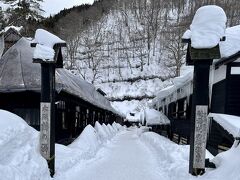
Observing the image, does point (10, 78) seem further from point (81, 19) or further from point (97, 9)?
point (97, 9)

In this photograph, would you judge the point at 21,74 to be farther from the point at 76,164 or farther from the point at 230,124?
the point at 230,124

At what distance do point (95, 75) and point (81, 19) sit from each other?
107 feet

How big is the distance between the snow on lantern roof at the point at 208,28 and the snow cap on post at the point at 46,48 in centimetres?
389

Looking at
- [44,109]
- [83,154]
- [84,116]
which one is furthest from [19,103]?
[84,116]

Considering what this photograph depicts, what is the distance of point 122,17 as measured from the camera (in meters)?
110

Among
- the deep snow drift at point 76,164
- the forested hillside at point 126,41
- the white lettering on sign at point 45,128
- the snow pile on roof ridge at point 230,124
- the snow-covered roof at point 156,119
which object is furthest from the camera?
the forested hillside at point 126,41

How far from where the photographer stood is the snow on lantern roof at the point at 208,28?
8959 millimetres

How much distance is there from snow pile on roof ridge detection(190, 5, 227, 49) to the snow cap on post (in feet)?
12.9

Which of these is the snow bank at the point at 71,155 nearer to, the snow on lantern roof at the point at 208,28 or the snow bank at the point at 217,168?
the snow bank at the point at 217,168

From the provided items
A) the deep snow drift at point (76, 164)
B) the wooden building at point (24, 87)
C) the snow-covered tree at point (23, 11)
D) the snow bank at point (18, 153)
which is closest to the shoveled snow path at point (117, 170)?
the deep snow drift at point (76, 164)

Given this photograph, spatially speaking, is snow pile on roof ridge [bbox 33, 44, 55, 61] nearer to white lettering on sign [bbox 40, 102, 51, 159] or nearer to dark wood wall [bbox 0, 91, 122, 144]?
white lettering on sign [bbox 40, 102, 51, 159]

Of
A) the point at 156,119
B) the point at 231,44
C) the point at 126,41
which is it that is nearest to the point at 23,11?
the point at 156,119

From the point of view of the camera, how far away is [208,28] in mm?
9078

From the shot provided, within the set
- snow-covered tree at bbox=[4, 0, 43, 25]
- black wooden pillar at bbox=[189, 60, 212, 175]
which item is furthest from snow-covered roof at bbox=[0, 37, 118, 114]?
snow-covered tree at bbox=[4, 0, 43, 25]
